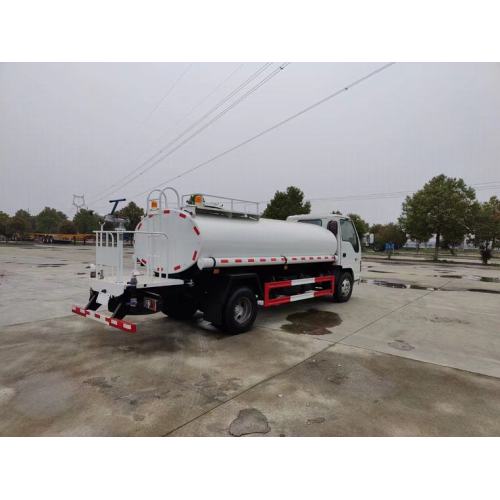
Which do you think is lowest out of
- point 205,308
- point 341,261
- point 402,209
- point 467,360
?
point 467,360

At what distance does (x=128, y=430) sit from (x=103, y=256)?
370 cm

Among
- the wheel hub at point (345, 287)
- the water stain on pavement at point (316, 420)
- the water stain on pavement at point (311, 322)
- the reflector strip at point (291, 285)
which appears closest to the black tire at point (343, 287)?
the wheel hub at point (345, 287)

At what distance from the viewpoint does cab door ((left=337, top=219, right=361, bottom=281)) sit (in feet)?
31.8

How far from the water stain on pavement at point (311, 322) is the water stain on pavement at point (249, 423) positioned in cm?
327

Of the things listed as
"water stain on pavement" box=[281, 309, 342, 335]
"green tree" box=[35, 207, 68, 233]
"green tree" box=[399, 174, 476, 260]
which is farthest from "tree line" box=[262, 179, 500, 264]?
"green tree" box=[35, 207, 68, 233]

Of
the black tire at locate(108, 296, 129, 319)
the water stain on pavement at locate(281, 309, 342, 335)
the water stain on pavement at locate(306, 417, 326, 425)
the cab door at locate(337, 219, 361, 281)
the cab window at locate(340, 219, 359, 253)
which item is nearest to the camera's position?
the water stain on pavement at locate(306, 417, 326, 425)

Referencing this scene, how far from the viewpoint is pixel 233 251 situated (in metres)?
6.40

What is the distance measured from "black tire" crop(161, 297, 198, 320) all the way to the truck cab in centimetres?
444

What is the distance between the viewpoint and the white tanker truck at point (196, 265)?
5.54 meters

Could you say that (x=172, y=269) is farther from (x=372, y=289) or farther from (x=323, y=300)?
(x=372, y=289)

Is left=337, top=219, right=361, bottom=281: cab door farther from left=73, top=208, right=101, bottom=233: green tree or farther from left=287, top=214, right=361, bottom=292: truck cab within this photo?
left=73, top=208, right=101, bottom=233: green tree

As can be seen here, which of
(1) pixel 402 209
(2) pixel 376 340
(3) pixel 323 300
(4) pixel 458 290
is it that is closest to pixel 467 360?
(2) pixel 376 340

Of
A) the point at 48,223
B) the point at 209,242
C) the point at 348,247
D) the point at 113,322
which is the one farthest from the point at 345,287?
the point at 48,223

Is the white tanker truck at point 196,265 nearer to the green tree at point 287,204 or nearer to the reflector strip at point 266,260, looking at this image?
the reflector strip at point 266,260
